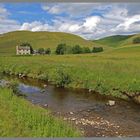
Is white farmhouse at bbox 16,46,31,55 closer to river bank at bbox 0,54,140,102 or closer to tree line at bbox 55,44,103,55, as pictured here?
river bank at bbox 0,54,140,102

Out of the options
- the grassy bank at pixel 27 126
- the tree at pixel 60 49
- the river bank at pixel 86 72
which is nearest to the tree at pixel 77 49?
the river bank at pixel 86 72

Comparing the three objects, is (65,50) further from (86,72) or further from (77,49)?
(86,72)

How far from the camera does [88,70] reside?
15.6m

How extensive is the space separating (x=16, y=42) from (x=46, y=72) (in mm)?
3813

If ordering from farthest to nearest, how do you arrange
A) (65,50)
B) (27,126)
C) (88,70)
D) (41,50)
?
(88,70) → (41,50) → (65,50) → (27,126)

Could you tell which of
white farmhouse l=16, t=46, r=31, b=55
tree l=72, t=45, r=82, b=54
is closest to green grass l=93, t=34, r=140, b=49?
tree l=72, t=45, r=82, b=54

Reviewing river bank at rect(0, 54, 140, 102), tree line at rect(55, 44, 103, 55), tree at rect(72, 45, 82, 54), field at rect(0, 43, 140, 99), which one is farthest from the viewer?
tree at rect(72, 45, 82, 54)

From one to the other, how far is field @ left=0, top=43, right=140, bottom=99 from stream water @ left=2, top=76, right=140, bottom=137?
0.79m

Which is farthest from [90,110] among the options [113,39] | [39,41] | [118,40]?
[118,40]

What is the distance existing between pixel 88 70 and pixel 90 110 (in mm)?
5916

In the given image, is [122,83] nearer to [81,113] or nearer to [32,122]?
[81,113]

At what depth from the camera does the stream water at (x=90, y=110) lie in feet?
24.9

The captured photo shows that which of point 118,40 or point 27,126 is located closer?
point 27,126

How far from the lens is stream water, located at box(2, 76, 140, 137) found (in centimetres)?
759
